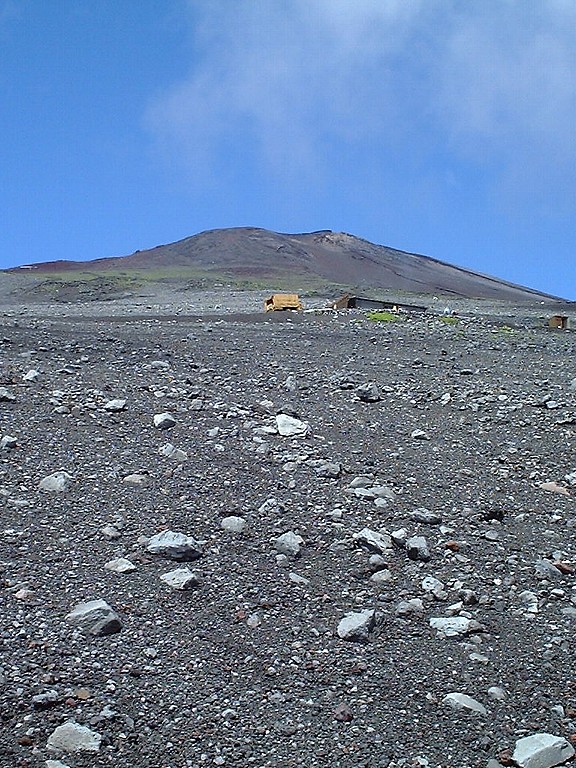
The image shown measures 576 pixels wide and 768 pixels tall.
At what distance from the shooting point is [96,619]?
127 inches

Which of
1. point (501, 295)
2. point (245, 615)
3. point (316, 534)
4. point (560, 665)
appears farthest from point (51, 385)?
point (501, 295)

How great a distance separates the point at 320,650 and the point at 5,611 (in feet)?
4.16

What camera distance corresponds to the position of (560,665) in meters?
3.24

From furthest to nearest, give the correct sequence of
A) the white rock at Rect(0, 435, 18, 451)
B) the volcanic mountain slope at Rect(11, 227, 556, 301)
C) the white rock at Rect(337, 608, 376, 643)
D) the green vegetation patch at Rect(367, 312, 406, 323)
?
the volcanic mountain slope at Rect(11, 227, 556, 301)
the green vegetation patch at Rect(367, 312, 406, 323)
the white rock at Rect(0, 435, 18, 451)
the white rock at Rect(337, 608, 376, 643)

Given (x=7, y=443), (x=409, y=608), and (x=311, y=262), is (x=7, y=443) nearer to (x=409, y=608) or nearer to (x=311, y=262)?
(x=409, y=608)

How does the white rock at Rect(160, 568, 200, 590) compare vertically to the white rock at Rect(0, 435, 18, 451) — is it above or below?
below

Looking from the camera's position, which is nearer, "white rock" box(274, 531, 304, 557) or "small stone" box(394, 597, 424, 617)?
"small stone" box(394, 597, 424, 617)

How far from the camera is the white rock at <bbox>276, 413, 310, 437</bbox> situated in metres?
5.45

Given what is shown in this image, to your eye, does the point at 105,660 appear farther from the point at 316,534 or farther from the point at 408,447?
the point at 408,447

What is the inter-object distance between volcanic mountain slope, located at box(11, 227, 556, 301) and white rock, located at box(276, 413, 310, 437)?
126ft

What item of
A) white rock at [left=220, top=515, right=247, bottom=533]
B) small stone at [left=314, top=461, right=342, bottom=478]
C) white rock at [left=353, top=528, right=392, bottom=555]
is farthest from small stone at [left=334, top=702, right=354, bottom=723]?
small stone at [left=314, top=461, right=342, bottom=478]

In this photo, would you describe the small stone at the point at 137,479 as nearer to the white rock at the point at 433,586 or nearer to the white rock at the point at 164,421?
the white rock at the point at 164,421

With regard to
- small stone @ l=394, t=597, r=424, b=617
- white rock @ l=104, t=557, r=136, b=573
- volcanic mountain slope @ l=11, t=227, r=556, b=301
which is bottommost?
small stone @ l=394, t=597, r=424, b=617

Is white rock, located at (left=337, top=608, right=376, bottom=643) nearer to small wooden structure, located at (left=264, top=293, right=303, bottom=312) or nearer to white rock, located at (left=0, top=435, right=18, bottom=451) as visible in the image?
white rock, located at (left=0, top=435, right=18, bottom=451)
